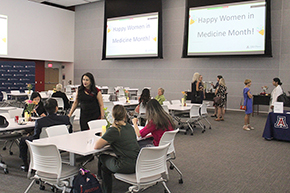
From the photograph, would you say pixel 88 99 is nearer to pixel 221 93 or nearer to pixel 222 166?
pixel 222 166

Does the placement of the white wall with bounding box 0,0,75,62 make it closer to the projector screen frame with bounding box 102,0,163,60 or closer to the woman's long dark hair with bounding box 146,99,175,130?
the projector screen frame with bounding box 102,0,163,60

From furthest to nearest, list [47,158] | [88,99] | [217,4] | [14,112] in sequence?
1. [217,4]
2. [14,112]
3. [88,99]
4. [47,158]

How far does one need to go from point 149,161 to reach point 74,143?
3.29 feet

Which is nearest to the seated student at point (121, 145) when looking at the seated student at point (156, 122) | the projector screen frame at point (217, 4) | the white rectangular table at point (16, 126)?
the seated student at point (156, 122)

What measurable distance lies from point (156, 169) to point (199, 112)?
4992 millimetres

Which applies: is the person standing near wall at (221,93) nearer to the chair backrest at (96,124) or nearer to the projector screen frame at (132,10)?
the projector screen frame at (132,10)

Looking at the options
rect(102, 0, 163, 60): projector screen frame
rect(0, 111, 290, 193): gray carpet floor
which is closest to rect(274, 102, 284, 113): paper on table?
rect(0, 111, 290, 193): gray carpet floor

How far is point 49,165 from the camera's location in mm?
3006

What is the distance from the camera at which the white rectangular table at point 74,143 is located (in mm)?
3090

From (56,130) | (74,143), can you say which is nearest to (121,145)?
(74,143)

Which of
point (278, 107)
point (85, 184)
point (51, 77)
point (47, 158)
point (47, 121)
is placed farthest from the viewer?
point (51, 77)

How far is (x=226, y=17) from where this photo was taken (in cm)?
1212

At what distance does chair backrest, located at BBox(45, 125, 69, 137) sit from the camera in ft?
12.4

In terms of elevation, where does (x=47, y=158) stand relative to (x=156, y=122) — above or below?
below
